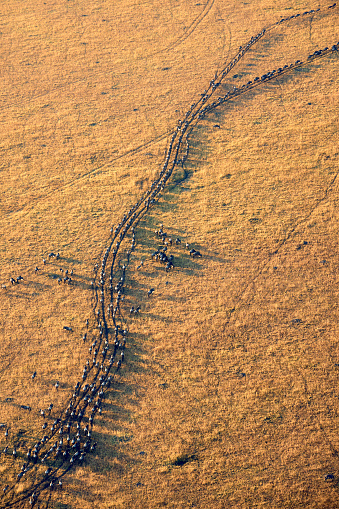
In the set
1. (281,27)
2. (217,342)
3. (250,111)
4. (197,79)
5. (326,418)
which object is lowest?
(326,418)

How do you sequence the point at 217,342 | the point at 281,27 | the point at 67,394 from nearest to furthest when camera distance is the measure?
the point at 67,394 → the point at 217,342 → the point at 281,27

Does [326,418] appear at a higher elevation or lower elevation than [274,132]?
lower

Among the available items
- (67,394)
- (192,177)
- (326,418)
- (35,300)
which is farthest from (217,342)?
(192,177)

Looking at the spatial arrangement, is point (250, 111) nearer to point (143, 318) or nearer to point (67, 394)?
point (143, 318)

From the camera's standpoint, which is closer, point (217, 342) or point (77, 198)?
point (217, 342)

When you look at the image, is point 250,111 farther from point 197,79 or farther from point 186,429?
point 186,429

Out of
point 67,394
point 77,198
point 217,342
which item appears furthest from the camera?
A: point 77,198
